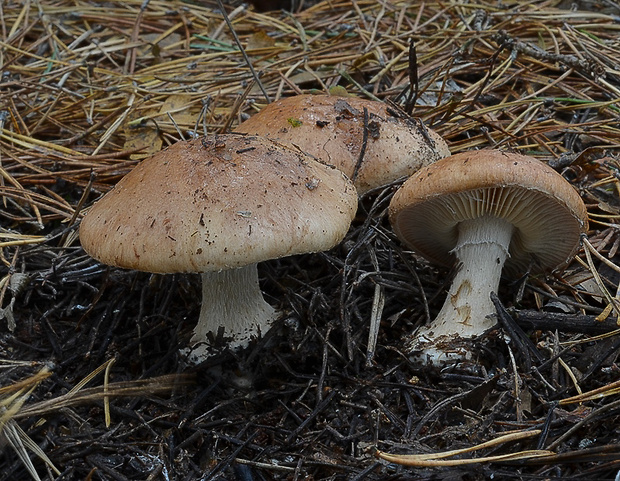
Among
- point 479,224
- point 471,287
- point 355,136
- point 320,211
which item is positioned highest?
point 320,211

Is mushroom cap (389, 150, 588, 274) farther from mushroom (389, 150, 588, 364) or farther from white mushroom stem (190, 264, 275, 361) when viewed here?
white mushroom stem (190, 264, 275, 361)

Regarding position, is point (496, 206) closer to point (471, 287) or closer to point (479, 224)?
point (479, 224)

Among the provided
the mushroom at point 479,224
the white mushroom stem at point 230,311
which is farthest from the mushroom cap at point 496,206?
the white mushroom stem at point 230,311

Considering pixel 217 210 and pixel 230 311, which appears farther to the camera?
pixel 230 311

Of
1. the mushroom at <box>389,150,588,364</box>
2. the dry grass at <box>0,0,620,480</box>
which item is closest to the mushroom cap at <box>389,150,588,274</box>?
the mushroom at <box>389,150,588,364</box>

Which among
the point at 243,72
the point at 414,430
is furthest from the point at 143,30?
Result: the point at 414,430

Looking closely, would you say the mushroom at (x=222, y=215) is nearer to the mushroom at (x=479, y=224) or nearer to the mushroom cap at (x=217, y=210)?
the mushroom cap at (x=217, y=210)

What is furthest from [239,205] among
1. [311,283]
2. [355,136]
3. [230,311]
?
[355,136]
